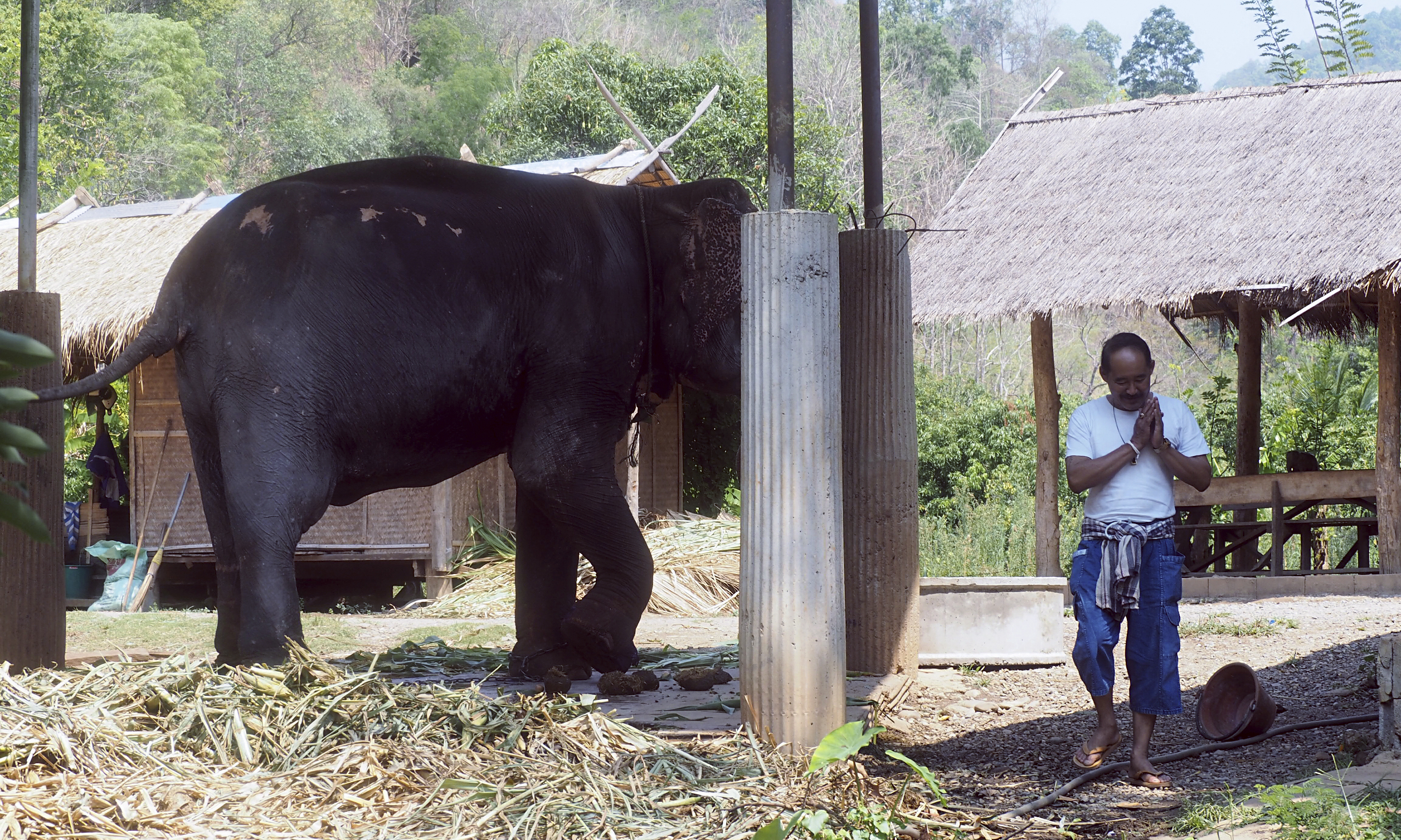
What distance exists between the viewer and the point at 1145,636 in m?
4.99

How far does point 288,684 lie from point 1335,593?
9.03 meters

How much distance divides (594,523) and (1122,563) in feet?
7.93

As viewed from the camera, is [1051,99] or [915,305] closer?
[915,305]

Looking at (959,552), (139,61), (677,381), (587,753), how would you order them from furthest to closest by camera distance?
(139,61), (959,552), (677,381), (587,753)

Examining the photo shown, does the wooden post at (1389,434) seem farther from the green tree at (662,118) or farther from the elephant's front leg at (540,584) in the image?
the green tree at (662,118)

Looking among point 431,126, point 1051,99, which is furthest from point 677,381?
point 1051,99

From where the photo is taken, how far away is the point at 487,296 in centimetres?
617

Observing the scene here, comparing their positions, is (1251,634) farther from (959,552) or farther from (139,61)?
(139,61)

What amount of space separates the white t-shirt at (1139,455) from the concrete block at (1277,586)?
24.2ft

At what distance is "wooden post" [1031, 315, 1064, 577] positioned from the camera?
1296 cm

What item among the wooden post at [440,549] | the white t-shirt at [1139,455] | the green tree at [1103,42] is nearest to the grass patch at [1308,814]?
the white t-shirt at [1139,455]

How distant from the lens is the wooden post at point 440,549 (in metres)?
12.2

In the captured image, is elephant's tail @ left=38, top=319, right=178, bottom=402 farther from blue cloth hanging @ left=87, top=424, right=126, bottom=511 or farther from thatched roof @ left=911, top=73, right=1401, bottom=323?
thatched roof @ left=911, top=73, right=1401, bottom=323

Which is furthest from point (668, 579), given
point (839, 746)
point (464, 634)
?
point (839, 746)
